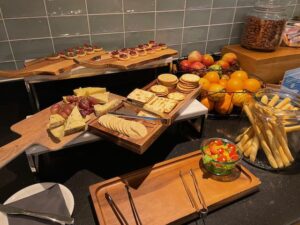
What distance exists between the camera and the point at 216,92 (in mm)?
845

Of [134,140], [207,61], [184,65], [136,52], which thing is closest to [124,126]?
[134,140]

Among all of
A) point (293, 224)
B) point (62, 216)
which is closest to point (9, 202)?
point (62, 216)

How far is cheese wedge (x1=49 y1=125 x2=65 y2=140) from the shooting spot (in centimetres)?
60

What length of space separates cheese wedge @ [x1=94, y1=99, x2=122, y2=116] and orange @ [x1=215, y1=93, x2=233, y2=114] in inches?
14.8

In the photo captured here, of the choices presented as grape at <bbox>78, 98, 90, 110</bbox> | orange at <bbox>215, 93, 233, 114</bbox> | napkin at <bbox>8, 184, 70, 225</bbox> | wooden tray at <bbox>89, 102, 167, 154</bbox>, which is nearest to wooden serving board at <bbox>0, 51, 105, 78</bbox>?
grape at <bbox>78, 98, 90, 110</bbox>

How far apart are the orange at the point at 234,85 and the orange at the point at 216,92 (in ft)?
0.14

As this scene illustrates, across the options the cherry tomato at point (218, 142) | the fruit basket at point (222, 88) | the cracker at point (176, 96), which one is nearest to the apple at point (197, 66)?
the fruit basket at point (222, 88)

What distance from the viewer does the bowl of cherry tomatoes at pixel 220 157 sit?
637mm

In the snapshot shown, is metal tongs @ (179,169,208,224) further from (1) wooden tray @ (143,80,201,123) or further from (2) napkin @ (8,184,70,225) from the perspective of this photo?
(2) napkin @ (8,184,70,225)

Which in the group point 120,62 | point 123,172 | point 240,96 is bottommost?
point 123,172

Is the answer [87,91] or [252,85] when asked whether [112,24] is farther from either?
[252,85]

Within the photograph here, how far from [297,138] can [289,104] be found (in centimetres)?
10

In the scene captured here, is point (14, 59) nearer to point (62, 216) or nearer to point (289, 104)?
point (62, 216)

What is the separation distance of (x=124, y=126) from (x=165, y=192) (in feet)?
0.64
